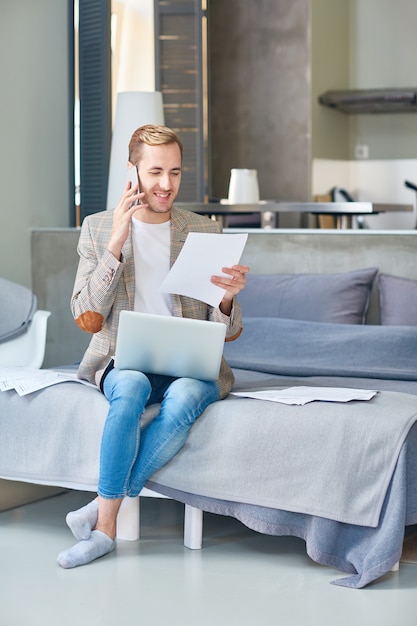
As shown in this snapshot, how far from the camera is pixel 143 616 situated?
8.20 ft

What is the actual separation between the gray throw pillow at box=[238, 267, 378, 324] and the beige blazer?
38.3 inches

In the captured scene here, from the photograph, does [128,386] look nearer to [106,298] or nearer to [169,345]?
[169,345]

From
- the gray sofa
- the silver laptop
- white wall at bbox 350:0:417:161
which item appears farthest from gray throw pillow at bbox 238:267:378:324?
white wall at bbox 350:0:417:161

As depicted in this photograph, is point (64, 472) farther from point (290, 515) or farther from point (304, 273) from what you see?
point (304, 273)

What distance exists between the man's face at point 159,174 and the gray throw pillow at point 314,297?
1128 mm

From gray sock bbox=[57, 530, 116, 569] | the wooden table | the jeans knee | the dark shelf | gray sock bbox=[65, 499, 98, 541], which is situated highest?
the dark shelf

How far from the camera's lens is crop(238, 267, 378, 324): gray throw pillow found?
13.5 feet

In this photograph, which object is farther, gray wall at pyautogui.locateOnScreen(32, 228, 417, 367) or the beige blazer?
gray wall at pyautogui.locateOnScreen(32, 228, 417, 367)

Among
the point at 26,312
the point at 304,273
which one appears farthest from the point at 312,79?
the point at 26,312

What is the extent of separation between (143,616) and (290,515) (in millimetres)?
542

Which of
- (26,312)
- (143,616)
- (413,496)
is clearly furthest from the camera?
(26,312)

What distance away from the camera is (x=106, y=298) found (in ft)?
9.96

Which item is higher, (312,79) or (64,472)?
(312,79)

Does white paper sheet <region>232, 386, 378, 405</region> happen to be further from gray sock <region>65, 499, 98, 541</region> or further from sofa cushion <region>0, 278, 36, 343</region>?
sofa cushion <region>0, 278, 36, 343</region>
